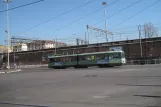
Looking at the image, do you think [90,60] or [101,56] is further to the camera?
[90,60]

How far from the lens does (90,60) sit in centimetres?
5006

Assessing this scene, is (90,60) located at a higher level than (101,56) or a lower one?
lower

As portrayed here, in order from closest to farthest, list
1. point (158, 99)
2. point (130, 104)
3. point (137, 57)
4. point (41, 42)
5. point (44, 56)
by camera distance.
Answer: point (130, 104) → point (158, 99) → point (137, 57) → point (44, 56) → point (41, 42)

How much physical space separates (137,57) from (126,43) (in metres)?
5.15

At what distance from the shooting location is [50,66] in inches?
2347

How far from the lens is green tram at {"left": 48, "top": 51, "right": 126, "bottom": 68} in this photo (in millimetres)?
45969

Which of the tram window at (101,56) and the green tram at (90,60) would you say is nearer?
the green tram at (90,60)

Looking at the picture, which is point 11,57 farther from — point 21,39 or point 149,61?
point 149,61

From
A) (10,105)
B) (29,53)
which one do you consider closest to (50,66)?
(29,53)

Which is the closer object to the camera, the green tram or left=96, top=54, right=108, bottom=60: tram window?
the green tram

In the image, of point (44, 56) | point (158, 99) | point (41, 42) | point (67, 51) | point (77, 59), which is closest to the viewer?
point (158, 99)

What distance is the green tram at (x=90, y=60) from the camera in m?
46.0

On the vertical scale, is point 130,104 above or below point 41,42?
below

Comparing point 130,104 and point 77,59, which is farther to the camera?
point 77,59
